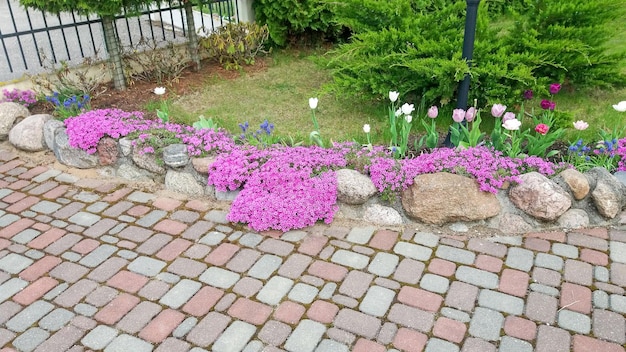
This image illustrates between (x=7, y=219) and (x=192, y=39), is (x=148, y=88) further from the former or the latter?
(x=7, y=219)

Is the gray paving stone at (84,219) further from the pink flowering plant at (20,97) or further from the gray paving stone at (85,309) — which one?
the pink flowering plant at (20,97)

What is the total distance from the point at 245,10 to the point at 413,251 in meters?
4.90

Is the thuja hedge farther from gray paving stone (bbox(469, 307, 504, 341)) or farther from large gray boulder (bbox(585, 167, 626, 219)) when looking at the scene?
gray paving stone (bbox(469, 307, 504, 341))

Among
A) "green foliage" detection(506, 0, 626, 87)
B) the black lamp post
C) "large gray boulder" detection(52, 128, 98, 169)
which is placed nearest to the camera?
the black lamp post

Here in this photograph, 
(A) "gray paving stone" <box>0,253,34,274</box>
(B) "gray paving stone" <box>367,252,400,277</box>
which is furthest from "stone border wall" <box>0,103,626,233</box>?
(A) "gray paving stone" <box>0,253,34,274</box>

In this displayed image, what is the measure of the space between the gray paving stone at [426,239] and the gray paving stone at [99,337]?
6.45 ft

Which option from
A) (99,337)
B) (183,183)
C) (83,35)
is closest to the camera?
(99,337)

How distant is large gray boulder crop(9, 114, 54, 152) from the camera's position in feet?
17.3

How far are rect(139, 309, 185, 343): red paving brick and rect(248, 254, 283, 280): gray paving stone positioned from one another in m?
0.53

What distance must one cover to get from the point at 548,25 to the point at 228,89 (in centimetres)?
335

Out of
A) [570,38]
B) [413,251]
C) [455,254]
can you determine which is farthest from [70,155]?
[570,38]

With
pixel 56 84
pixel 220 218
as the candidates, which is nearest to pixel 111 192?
pixel 220 218

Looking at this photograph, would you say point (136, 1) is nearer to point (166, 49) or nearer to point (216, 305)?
point (166, 49)

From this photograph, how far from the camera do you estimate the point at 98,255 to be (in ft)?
12.3
